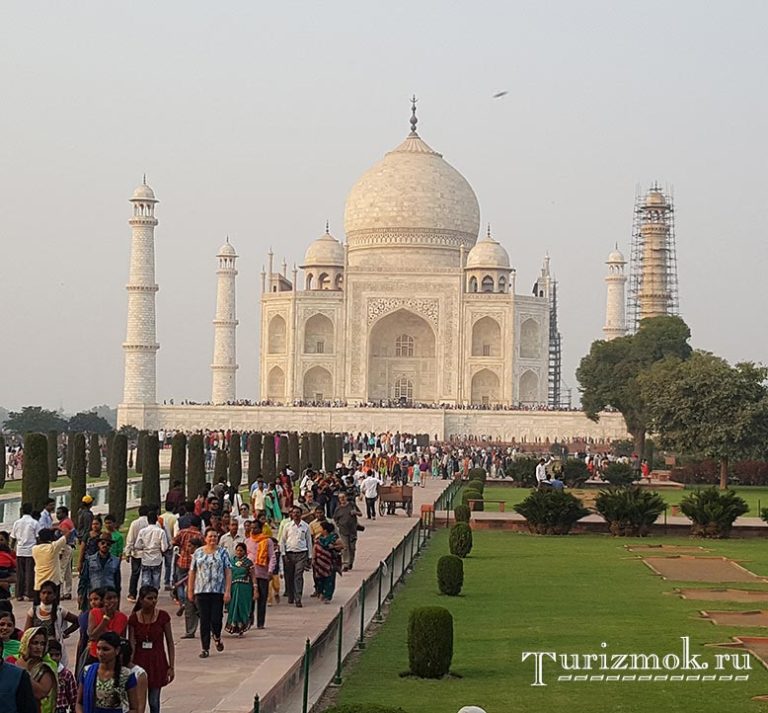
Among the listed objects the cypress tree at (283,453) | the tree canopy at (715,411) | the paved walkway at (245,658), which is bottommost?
the paved walkway at (245,658)

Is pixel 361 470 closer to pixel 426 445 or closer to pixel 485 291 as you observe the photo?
pixel 426 445

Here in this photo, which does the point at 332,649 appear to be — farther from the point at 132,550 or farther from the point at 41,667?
the point at 41,667

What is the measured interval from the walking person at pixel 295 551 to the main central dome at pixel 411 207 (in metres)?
37.7

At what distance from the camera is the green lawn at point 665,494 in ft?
71.4

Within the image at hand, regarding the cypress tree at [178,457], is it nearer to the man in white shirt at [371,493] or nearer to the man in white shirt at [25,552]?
the man in white shirt at [371,493]

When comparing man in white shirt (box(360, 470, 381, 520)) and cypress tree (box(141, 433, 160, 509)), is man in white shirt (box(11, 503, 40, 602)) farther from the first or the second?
man in white shirt (box(360, 470, 381, 520))

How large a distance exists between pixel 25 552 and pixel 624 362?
2861 centimetres

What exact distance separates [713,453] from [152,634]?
21597mm

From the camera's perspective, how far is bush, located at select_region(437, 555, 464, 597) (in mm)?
11000

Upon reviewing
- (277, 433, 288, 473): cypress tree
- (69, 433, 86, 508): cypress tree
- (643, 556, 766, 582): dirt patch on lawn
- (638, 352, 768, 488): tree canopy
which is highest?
(638, 352, 768, 488): tree canopy

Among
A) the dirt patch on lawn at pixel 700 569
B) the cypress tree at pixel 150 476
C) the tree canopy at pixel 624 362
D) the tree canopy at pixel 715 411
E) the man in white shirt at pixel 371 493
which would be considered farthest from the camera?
the tree canopy at pixel 624 362

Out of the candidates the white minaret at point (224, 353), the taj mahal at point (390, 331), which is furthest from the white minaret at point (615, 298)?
the white minaret at point (224, 353)

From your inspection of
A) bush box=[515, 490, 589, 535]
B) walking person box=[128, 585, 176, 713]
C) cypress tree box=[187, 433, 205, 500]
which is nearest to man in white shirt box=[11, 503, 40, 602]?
walking person box=[128, 585, 176, 713]

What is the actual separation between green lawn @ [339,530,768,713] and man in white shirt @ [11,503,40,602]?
102 inches
